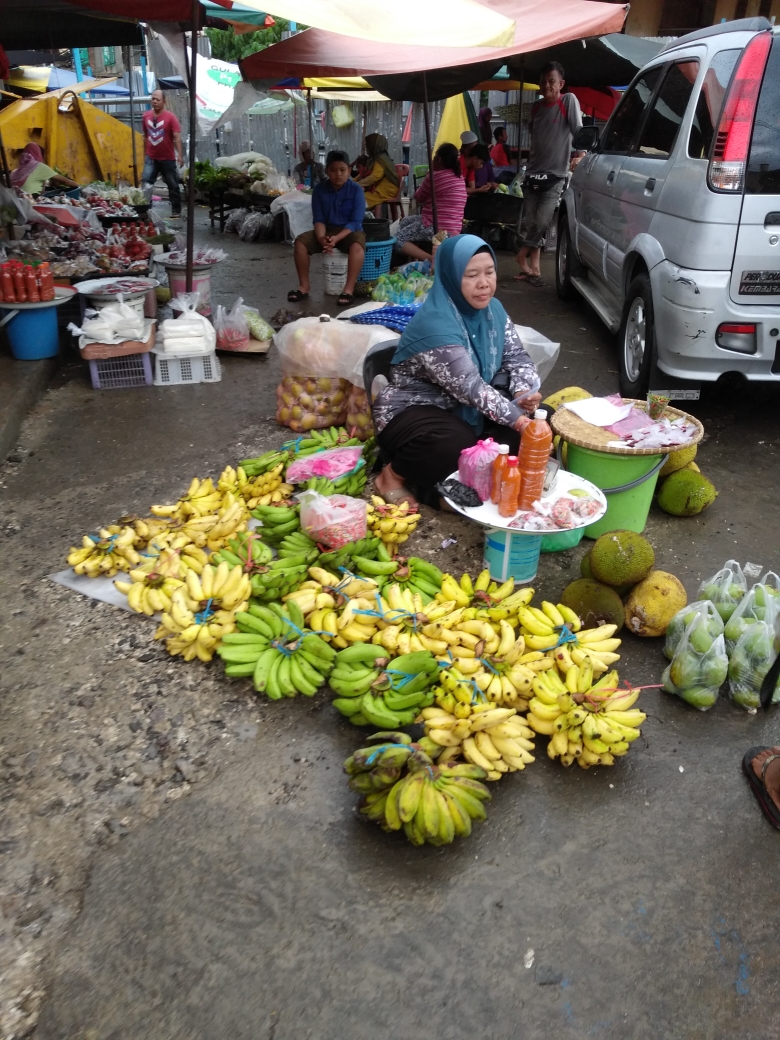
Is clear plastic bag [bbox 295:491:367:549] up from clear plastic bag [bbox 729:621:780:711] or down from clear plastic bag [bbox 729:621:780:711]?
up

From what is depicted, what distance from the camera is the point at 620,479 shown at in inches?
149

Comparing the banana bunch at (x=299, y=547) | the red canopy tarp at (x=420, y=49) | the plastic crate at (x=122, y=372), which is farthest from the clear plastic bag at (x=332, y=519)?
the red canopy tarp at (x=420, y=49)

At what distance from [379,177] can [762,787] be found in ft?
35.1

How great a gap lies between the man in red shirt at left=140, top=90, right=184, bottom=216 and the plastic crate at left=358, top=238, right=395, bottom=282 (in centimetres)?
700

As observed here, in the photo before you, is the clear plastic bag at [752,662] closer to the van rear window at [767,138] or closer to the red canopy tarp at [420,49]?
the van rear window at [767,138]

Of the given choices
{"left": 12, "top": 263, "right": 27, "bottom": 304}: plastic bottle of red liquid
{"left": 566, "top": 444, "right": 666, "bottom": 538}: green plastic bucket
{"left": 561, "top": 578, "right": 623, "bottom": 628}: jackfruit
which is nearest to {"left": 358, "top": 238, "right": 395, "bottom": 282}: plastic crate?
{"left": 12, "top": 263, "right": 27, "bottom": 304}: plastic bottle of red liquid

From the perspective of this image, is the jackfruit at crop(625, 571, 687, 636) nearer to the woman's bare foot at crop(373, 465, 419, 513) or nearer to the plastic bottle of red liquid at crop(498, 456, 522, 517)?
the plastic bottle of red liquid at crop(498, 456, 522, 517)

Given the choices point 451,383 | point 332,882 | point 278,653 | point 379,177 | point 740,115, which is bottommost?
point 332,882

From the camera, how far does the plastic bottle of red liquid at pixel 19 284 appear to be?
5.90 meters

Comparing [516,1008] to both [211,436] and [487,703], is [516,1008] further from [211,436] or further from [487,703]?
[211,436]

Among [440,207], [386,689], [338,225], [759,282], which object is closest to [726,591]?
[386,689]

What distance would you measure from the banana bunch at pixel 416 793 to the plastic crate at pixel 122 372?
→ 15.2 feet

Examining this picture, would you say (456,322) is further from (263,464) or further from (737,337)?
(737,337)

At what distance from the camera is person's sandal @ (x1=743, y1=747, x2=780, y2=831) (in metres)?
2.49
